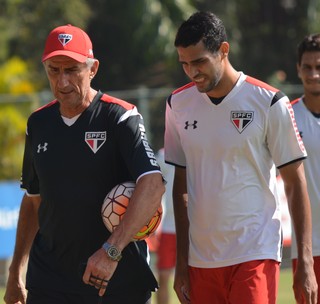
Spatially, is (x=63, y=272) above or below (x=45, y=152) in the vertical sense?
below

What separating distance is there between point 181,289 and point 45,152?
48.3 inches

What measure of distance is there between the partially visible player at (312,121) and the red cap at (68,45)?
7.02 feet

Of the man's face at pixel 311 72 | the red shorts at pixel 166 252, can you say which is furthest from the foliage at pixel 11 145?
the man's face at pixel 311 72

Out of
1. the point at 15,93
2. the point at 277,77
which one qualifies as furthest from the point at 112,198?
the point at 277,77

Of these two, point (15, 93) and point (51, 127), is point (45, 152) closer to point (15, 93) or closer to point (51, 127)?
point (51, 127)

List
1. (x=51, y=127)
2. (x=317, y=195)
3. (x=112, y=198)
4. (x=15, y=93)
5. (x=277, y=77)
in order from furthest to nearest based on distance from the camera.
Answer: (x=277, y=77), (x=15, y=93), (x=317, y=195), (x=51, y=127), (x=112, y=198)

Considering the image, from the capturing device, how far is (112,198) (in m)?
6.00

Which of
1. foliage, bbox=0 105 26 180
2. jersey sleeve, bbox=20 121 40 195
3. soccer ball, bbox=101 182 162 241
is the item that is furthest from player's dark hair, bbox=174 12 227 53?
foliage, bbox=0 105 26 180

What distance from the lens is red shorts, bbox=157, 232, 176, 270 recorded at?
1185 centimetres

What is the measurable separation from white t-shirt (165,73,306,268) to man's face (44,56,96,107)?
2.45 ft

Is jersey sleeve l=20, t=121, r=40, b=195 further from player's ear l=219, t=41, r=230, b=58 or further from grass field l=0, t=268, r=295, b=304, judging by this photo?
grass field l=0, t=268, r=295, b=304

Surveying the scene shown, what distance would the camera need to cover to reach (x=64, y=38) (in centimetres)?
618

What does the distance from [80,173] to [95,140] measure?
0.22 meters

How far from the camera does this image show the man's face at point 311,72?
784cm
